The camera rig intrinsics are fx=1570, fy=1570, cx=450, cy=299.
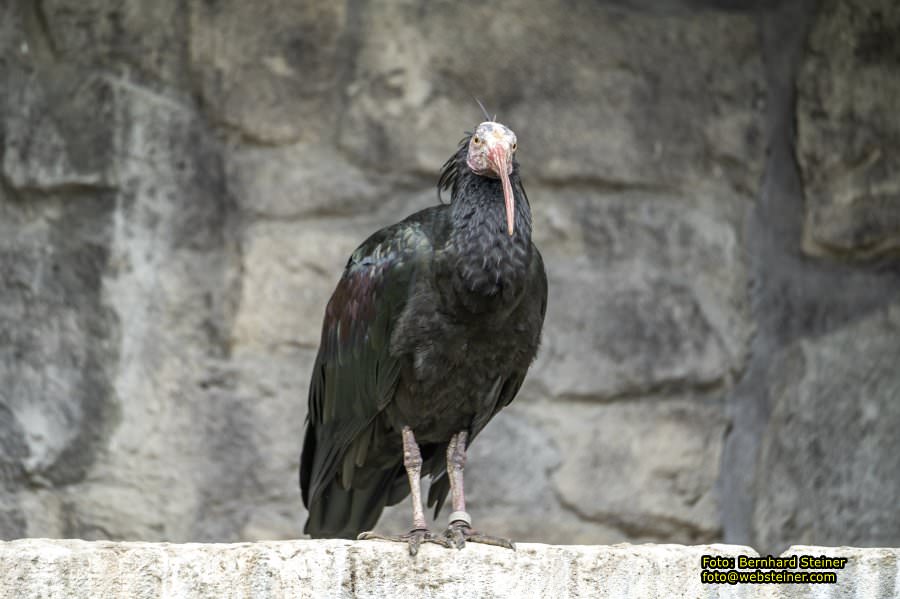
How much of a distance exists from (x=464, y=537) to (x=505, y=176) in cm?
74

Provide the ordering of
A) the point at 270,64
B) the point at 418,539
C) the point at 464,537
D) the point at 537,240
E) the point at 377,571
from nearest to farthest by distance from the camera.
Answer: the point at 377,571, the point at 418,539, the point at 464,537, the point at 270,64, the point at 537,240

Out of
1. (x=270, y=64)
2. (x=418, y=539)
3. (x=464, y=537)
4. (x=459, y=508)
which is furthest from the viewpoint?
(x=270, y=64)

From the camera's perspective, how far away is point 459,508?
11.0ft

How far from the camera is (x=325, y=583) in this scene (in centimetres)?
276

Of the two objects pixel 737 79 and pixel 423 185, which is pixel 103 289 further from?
pixel 737 79

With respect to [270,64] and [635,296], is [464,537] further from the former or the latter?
[270,64]

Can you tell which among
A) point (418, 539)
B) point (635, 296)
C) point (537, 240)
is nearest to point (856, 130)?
point (635, 296)

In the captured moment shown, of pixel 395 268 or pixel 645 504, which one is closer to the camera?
pixel 395 268

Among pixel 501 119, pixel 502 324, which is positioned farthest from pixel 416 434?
pixel 501 119

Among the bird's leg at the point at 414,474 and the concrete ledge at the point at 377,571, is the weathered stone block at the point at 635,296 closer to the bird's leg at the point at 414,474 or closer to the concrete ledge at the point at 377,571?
the bird's leg at the point at 414,474

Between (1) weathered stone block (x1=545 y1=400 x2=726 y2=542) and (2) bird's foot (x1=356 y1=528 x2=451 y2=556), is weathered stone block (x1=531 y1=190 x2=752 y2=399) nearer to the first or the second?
(1) weathered stone block (x1=545 y1=400 x2=726 y2=542)

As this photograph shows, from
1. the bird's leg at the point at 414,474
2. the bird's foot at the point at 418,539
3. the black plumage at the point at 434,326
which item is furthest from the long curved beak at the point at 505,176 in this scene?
the bird's foot at the point at 418,539

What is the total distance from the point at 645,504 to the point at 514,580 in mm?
1387

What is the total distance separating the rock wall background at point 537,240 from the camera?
156 inches
